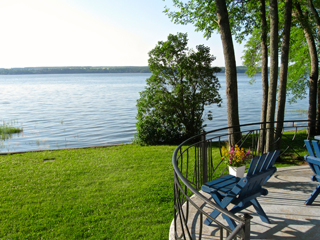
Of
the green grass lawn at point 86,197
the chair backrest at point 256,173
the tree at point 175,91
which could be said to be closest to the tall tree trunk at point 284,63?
the green grass lawn at point 86,197

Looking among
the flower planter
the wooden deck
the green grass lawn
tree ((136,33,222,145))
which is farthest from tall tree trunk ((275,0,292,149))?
tree ((136,33,222,145))

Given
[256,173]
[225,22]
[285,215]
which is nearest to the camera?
[256,173]

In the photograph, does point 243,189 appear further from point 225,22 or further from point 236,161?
point 225,22

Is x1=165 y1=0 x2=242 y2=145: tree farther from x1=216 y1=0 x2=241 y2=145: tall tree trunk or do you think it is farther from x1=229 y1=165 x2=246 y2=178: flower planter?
x1=229 y1=165 x2=246 y2=178: flower planter

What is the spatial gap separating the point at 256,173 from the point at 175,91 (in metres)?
9.82

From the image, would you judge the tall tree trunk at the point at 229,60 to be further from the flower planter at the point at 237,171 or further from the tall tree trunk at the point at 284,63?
the flower planter at the point at 237,171

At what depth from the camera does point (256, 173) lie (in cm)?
379

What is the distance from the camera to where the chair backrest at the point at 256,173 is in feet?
11.7

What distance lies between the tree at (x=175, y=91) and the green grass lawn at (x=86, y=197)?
4127 millimetres

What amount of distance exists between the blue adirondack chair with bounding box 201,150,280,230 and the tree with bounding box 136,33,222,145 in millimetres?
9279

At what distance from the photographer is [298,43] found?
1722 cm

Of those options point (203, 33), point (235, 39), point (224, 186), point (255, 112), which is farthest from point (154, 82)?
point (255, 112)

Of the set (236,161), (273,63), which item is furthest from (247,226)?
(273,63)

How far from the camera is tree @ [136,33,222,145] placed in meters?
13.2
